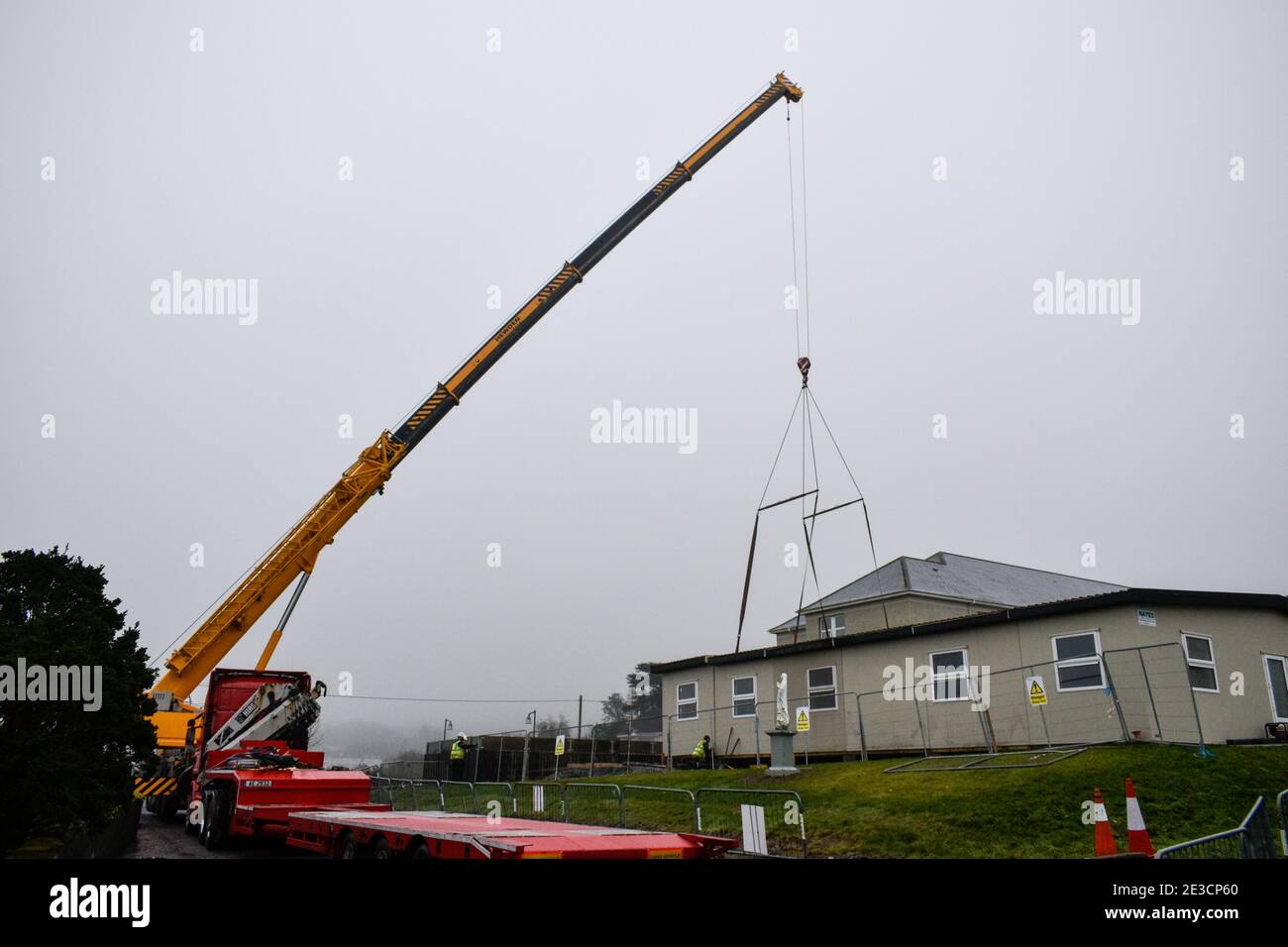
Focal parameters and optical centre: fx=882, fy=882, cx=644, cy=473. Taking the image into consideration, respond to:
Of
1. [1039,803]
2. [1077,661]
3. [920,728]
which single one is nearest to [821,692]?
[920,728]

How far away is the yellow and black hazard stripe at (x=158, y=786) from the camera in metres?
22.0

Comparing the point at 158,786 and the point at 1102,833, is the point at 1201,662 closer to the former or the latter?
the point at 1102,833

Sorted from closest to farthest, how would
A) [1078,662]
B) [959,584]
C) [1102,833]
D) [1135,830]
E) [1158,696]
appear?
[1135,830]
[1102,833]
[1158,696]
[1078,662]
[959,584]

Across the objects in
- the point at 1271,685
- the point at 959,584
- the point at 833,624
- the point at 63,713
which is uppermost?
the point at 959,584

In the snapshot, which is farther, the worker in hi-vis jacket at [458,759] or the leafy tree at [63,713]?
the worker in hi-vis jacket at [458,759]

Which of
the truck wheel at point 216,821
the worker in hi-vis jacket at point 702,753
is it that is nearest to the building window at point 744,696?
the worker in hi-vis jacket at point 702,753

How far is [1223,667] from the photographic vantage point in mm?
18219

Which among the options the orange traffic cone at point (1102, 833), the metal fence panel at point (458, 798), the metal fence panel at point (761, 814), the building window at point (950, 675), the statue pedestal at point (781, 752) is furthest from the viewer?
the building window at point (950, 675)

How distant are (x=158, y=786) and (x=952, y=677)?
20075 mm

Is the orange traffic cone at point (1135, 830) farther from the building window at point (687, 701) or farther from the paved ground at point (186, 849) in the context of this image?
the building window at point (687, 701)

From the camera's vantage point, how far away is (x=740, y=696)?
85.6 ft

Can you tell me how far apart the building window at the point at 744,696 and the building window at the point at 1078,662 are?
911 centimetres

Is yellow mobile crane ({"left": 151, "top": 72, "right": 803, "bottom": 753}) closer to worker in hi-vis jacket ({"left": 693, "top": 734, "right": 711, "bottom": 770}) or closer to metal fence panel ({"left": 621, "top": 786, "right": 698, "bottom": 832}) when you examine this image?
metal fence panel ({"left": 621, "top": 786, "right": 698, "bottom": 832})
